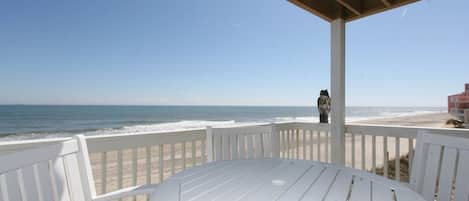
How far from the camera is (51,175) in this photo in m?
0.88

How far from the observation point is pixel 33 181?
0.81 metres

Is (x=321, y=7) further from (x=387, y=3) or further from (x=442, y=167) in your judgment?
(x=442, y=167)

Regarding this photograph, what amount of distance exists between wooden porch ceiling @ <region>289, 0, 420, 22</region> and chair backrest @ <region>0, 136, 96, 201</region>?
5.76 feet

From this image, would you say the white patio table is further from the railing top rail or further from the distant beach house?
the distant beach house

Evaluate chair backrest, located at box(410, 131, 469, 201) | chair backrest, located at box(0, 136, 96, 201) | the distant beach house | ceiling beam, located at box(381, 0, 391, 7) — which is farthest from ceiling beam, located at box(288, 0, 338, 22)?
chair backrest, located at box(0, 136, 96, 201)

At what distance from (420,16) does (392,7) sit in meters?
3.75

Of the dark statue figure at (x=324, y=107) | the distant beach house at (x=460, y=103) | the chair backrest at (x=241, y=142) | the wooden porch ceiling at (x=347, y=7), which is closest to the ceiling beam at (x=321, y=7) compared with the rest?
the wooden porch ceiling at (x=347, y=7)

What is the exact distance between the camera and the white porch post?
2.14 m

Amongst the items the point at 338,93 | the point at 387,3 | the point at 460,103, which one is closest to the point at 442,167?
the point at 338,93

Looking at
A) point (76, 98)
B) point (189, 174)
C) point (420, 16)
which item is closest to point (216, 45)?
point (420, 16)

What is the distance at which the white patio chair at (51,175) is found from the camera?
2.43 feet

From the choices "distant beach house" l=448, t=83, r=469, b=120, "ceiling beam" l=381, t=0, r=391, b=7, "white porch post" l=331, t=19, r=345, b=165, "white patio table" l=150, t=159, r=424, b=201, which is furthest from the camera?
"distant beach house" l=448, t=83, r=469, b=120

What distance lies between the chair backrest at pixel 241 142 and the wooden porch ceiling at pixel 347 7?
1.08 meters

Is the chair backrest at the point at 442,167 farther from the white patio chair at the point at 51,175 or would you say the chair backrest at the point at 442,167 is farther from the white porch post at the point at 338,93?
the white patio chair at the point at 51,175
